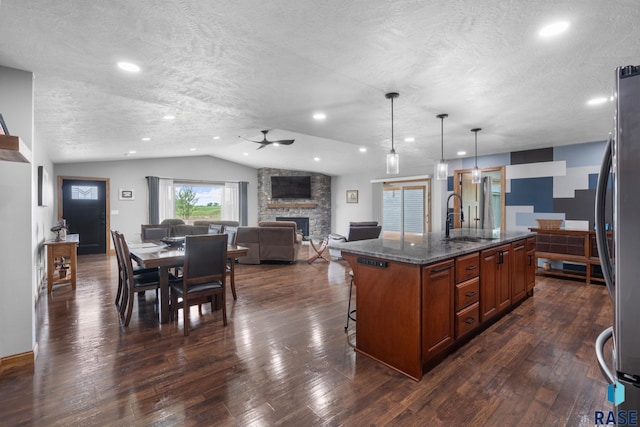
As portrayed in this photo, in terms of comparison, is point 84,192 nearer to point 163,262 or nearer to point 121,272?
point 121,272

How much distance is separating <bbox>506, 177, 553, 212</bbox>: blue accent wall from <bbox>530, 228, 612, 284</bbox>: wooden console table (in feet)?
2.19

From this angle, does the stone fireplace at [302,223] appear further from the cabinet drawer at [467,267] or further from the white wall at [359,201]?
the cabinet drawer at [467,267]

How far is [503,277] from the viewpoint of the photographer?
3150 mm

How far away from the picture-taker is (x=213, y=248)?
3.06m

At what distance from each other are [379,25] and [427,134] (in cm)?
317

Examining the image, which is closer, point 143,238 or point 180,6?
point 180,6

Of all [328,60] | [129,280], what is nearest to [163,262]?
[129,280]

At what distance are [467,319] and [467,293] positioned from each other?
0.74 ft

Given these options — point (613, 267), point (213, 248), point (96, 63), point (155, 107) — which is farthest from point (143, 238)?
point (613, 267)

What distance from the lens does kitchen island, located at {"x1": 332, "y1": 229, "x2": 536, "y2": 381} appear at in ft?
6.95

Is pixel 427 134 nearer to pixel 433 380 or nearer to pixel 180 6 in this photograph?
pixel 433 380

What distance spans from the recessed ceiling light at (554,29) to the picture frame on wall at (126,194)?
29.6ft

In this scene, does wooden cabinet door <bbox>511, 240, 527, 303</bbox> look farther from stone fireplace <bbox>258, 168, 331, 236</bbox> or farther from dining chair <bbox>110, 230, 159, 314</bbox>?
stone fireplace <bbox>258, 168, 331, 236</bbox>

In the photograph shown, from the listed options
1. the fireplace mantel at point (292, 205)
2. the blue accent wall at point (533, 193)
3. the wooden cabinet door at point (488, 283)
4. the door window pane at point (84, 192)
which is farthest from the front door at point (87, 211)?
the blue accent wall at point (533, 193)
